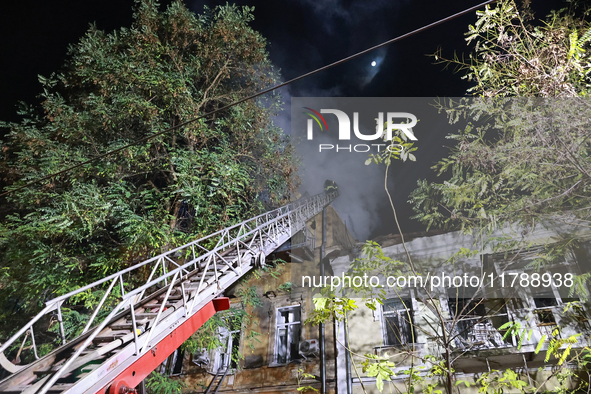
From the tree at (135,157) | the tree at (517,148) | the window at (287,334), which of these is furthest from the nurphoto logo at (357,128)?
the window at (287,334)

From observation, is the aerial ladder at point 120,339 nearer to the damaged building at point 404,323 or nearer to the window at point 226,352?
the damaged building at point 404,323

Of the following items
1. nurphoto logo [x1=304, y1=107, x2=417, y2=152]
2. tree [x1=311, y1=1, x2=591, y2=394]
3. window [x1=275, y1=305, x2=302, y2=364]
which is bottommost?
window [x1=275, y1=305, x2=302, y2=364]

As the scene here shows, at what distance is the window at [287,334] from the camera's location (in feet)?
26.1

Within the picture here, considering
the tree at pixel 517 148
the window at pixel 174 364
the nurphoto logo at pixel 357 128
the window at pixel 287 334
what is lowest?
the window at pixel 174 364

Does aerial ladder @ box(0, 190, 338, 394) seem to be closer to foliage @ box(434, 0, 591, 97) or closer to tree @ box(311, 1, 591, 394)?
tree @ box(311, 1, 591, 394)

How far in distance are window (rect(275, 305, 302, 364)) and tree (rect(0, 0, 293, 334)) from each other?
3.13 m

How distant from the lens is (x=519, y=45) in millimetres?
3566

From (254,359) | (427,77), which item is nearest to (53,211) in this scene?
(254,359)

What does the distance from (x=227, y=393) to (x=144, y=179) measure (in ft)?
20.4

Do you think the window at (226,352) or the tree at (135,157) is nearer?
the tree at (135,157)

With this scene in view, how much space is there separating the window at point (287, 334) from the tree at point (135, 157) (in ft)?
10.3

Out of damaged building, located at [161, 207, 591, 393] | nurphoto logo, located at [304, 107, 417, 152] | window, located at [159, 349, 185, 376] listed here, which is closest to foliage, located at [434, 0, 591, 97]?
nurphoto logo, located at [304, 107, 417, 152]

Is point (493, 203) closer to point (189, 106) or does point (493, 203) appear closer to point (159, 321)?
point (159, 321)

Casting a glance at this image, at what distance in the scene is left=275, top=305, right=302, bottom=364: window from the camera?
26.1 feet
